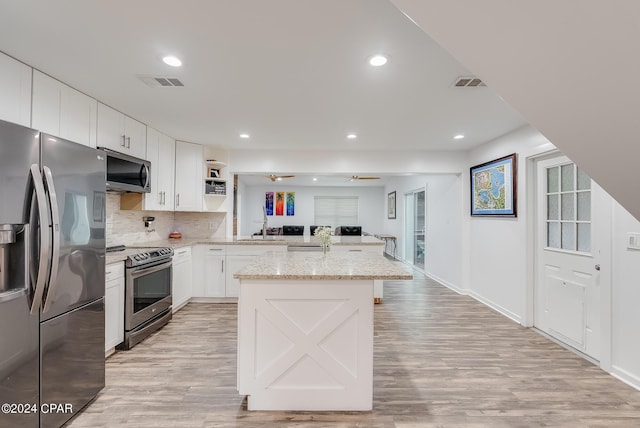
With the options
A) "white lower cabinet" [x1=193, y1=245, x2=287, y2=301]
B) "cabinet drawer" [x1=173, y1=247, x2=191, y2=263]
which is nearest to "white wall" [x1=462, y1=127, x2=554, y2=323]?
"white lower cabinet" [x1=193, y1=245, x2=287, y2=301]

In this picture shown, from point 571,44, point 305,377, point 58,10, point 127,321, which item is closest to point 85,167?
point 58,10

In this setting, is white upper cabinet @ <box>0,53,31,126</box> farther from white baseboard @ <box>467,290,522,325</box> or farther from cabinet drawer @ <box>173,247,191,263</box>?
white baseboard @ <box>467,290,522,325</box>

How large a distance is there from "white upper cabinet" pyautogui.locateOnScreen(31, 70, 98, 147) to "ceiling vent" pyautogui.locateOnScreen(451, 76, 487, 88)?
3.09 m

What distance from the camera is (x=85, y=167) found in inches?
75.1

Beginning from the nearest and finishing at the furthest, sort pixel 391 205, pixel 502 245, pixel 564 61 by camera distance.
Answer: pixel 564 61
pixel 502 245
pixel 391 205

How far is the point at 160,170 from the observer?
3.91 m

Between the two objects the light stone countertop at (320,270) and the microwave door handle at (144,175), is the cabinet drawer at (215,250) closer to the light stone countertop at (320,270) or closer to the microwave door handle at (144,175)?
the microwave door handle at (144,175)

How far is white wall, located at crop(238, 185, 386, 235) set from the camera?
990 cm

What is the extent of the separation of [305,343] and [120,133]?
2.83 metres

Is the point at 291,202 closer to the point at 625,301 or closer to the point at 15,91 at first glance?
the point at 15,91

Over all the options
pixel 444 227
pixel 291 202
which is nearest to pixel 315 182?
pixel 291 202

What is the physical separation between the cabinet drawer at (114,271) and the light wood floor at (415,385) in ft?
2.35

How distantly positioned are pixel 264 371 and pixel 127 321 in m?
1.67

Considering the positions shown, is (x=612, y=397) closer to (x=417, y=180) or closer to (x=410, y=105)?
(x=410, y=105)
